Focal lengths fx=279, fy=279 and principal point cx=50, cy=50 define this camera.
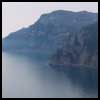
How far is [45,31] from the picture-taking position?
164250 millimetres

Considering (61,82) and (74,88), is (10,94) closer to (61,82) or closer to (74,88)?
(74,88)

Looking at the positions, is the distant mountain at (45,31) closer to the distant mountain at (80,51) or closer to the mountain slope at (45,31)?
the mountain slope at (45,31)

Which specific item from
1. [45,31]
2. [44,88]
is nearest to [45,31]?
[45,31]

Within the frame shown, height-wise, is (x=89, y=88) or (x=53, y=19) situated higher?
(x=53, y=19)

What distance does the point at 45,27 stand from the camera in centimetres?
16950

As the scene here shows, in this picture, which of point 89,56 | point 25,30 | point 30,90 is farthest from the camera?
point 25,30

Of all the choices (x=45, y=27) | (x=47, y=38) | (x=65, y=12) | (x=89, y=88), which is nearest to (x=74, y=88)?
(x=89, y=88)

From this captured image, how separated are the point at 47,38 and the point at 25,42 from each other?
22753mm

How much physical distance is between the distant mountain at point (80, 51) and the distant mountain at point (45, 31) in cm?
5525

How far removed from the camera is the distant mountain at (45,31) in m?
151

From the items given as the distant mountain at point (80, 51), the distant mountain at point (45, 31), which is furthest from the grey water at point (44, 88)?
the distant mountain at point (45, 31)

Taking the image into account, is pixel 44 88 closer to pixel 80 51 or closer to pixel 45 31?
pixel 80 51

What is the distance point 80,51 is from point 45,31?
83654 mm

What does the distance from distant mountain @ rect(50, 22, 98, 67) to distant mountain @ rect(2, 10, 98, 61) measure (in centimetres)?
5525
